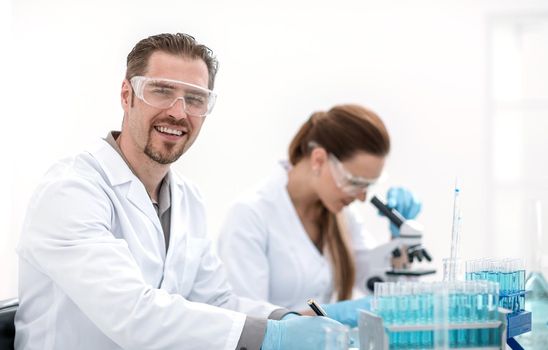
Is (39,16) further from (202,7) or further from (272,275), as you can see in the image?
(272,275)

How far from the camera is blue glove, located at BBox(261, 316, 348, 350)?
1.38m

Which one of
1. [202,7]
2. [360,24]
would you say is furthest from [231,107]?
[360,24]

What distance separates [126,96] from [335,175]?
910mm

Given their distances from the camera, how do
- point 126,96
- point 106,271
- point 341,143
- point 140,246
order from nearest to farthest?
point 106,271
point 140,246
point 126,96
point 341,143

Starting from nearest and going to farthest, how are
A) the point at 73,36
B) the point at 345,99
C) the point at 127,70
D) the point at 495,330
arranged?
the point at 495,330 → the point at 127,70 → the point at 73,36 → the point at 345,99

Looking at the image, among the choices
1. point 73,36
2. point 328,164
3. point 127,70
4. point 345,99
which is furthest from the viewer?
point 345,99

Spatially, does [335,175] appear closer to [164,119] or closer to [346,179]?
[346,179]

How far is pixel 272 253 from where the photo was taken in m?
2.48

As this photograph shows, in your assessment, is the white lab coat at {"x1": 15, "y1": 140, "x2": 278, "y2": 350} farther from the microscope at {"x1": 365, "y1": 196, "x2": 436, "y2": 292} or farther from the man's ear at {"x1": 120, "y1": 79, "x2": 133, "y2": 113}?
the microscope at {"x1": 365, "y1": 196, "x2": 436, "y2": 292}

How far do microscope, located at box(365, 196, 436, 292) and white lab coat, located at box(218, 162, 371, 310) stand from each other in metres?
0.21

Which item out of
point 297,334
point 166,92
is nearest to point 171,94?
point 166,92

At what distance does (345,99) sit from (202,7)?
1007mm

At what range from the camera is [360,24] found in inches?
157

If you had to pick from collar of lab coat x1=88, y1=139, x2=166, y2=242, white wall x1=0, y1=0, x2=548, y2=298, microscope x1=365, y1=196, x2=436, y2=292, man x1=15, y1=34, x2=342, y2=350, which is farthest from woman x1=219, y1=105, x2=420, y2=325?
white wall x1=0, y1=0, x2=548, y2=298
